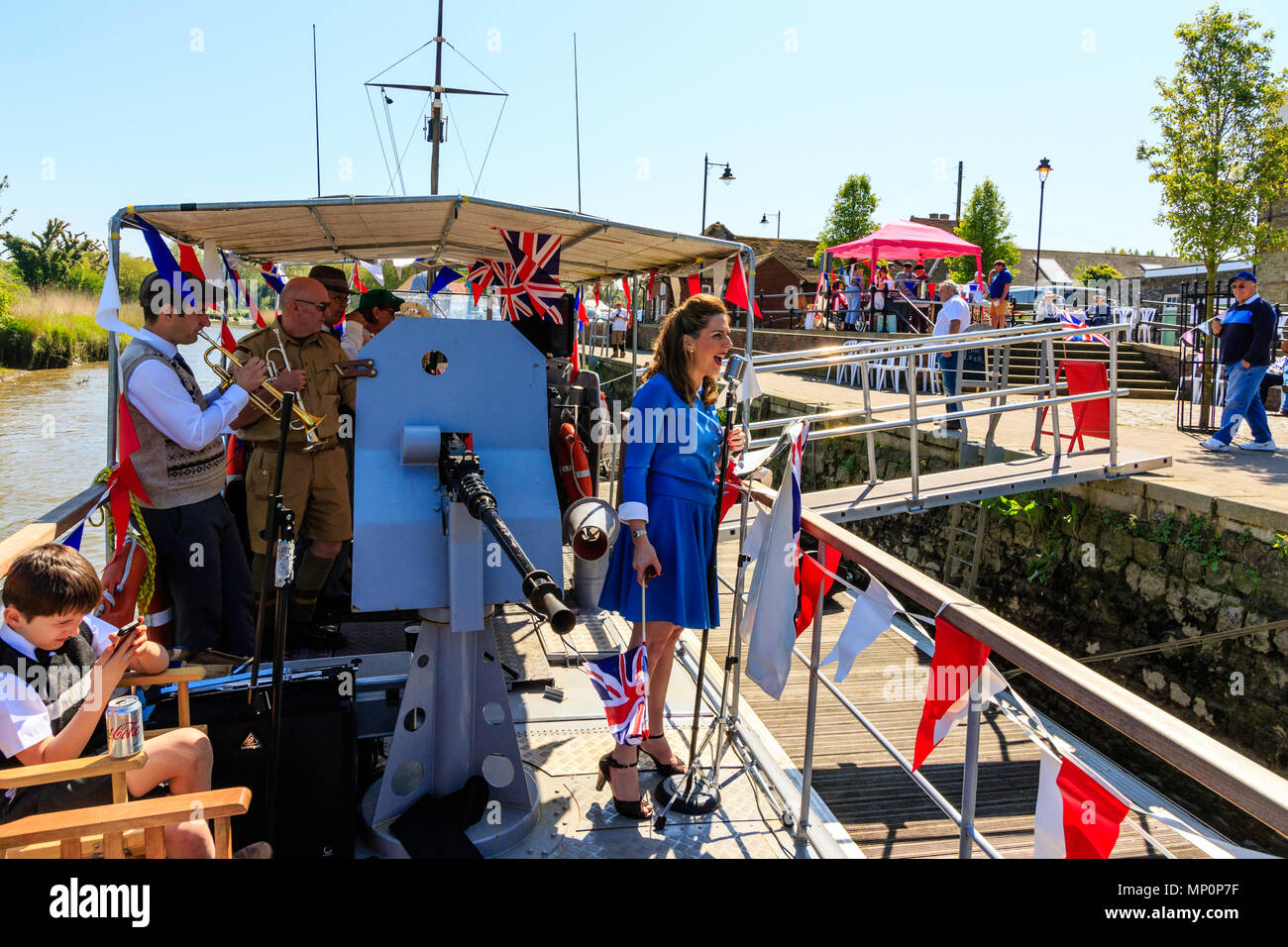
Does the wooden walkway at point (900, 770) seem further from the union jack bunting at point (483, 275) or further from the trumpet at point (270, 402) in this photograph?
the union jack bunting at point (483, 275)

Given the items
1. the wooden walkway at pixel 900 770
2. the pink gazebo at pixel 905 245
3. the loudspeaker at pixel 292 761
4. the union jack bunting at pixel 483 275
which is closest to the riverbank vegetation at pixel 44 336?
the pink gazebo at pixel 905 245

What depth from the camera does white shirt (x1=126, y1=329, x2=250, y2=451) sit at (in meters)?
3.22

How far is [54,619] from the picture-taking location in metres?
2.24

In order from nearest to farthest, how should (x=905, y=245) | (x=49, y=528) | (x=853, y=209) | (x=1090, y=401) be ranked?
(x=49, y=528)
(x=1090, y=401)
(x=905, y=245)
(x=853, y=209)

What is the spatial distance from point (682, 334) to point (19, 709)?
219cm

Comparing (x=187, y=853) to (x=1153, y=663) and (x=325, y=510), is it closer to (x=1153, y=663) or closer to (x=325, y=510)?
(x=325, y=510)

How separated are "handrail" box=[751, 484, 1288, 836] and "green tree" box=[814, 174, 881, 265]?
43.6m

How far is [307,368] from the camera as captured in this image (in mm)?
4312

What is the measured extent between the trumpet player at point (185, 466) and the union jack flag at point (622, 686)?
1.42m

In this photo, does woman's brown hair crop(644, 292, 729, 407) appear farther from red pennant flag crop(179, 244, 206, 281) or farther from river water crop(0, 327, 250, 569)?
river water crop(0, 327, 250, 569)

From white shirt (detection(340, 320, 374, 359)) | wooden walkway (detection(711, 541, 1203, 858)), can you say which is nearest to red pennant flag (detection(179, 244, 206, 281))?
white shirt (detection(340, 320, 374, 359))

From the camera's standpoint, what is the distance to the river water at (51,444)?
41.9 feet

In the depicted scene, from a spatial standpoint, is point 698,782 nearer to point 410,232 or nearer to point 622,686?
point 622,686

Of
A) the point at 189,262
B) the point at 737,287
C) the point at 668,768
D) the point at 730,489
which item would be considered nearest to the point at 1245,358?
the point at 737,287
